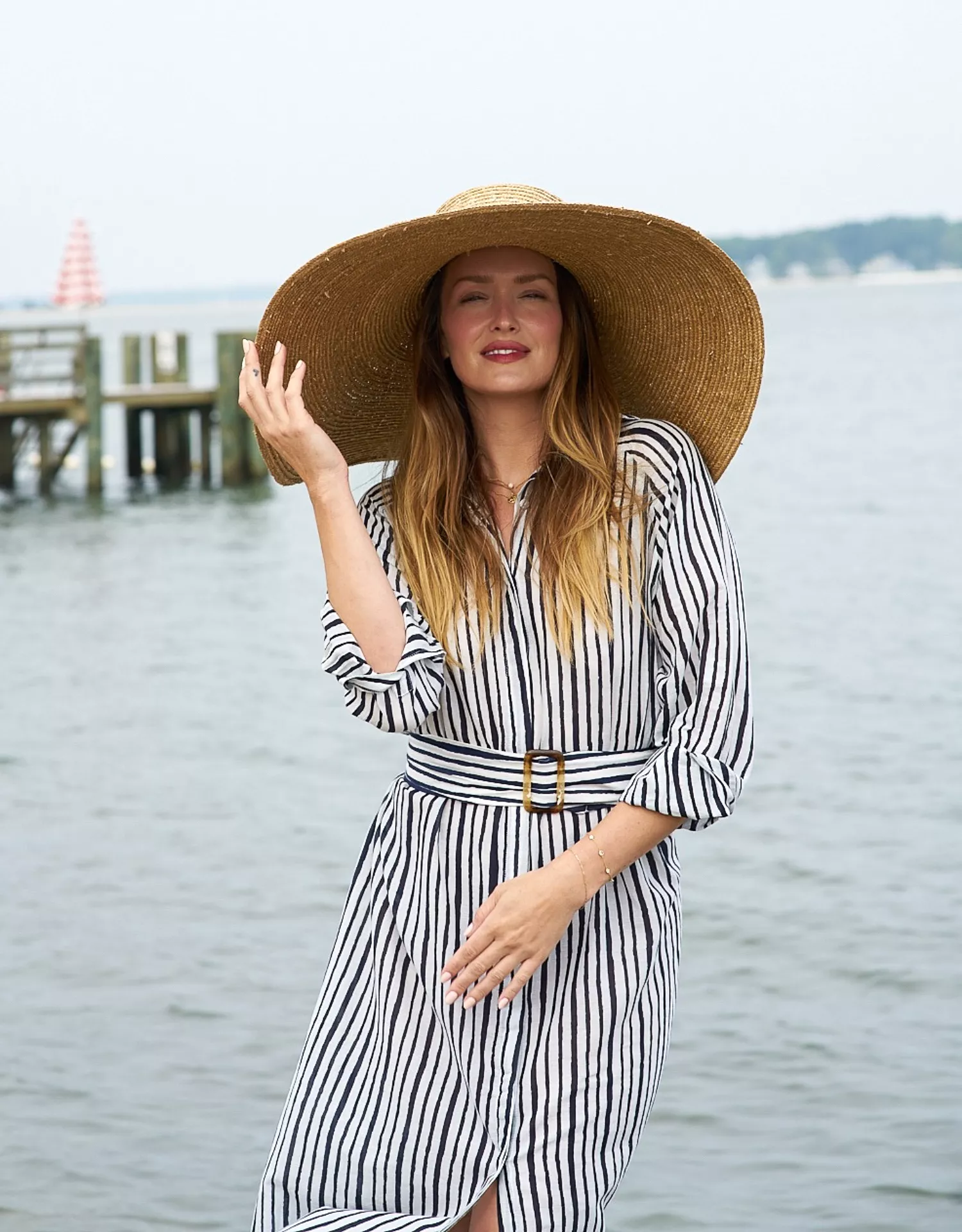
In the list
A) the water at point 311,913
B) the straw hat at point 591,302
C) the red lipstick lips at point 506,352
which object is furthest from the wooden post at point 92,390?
the red lipstick lips at point 506,352

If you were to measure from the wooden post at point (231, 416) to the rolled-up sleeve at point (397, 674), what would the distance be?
1809 centimetres

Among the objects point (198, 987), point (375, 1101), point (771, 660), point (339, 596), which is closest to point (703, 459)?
point (339, 596)

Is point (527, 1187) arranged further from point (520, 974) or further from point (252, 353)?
point (252, 353)

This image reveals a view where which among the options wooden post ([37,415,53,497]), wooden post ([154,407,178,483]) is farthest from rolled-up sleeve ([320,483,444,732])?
wooden post ([154,407,178,483])

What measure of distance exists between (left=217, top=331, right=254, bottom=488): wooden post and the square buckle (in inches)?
714

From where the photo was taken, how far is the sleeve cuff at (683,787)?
2.17m

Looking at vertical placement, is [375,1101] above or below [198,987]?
above

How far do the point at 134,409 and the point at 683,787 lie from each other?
70.5 feet

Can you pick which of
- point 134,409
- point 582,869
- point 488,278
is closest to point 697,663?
point 582,869

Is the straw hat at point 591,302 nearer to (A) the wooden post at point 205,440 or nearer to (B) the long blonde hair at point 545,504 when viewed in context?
(B) the long blonde hair at point 545,504

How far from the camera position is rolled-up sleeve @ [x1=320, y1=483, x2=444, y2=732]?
2.23 metres

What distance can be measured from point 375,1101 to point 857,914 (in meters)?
4.26

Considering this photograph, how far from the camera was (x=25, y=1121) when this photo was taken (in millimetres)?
4730

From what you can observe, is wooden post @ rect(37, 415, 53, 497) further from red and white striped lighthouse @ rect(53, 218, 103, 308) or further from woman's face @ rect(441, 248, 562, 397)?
red and white striped lighthouse @ rect(53, 218, 103, 308)
